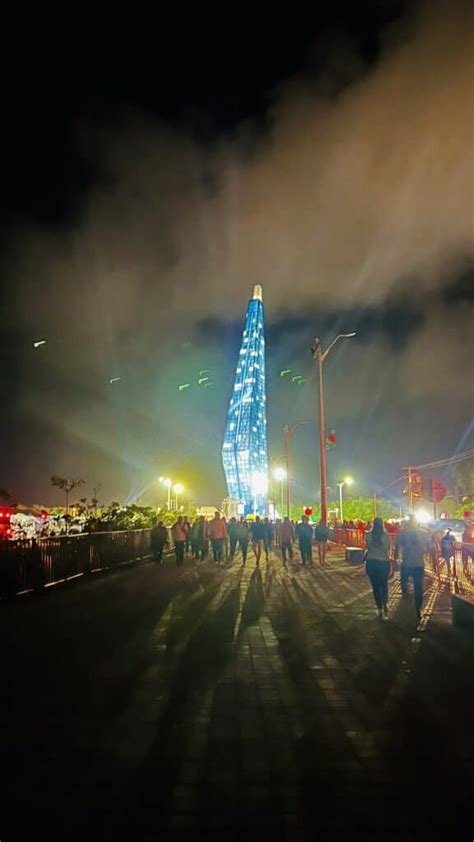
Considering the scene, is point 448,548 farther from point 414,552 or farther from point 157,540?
point 157,540

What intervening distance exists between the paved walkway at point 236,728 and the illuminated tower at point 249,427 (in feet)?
318

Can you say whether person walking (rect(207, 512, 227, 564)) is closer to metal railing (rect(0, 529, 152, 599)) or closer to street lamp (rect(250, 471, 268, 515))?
metal railing (rect(0, 529, 152, 599))

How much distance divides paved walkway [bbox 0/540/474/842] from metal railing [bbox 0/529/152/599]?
6.10 feet

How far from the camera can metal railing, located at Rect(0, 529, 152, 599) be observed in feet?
42.5

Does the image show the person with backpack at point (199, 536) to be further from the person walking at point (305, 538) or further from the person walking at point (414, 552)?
the person walking at point (414, 552)

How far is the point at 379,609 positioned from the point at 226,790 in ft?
25.4

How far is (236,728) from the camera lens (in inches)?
216

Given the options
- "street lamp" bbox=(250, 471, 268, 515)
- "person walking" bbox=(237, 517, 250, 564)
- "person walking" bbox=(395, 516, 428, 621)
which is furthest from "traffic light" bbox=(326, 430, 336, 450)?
"street lamp" bbox=(250, 471, 268, 515)

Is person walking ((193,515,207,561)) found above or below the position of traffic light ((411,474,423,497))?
below

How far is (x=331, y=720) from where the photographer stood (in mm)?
5676

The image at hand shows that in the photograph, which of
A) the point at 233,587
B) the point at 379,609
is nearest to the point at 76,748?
the point at 379,609

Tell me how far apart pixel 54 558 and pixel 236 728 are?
10740mm

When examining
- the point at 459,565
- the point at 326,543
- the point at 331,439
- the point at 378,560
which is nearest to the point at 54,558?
the point at 378,560

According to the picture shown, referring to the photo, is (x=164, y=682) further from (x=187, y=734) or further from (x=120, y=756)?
(x=120, y=756)
